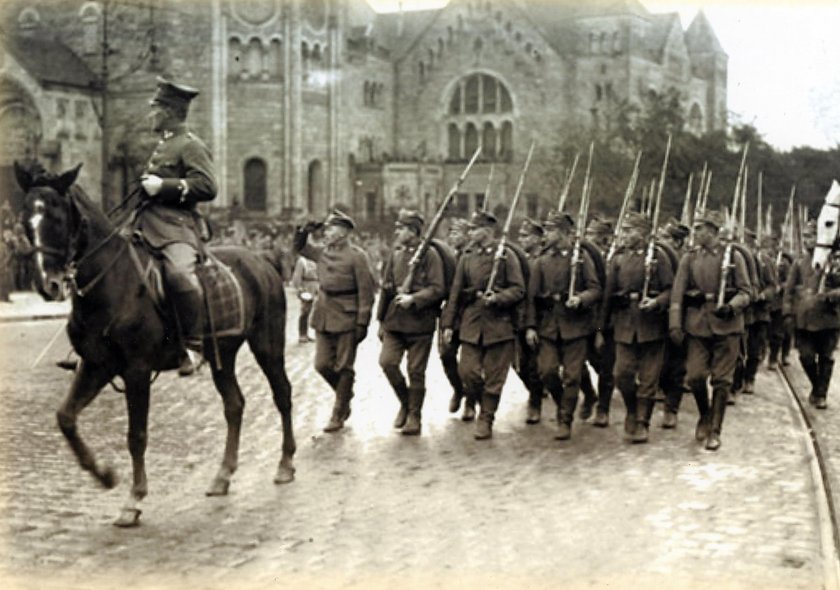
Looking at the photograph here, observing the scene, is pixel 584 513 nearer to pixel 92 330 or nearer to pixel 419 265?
pixel 92 330

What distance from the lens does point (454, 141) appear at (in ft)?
237

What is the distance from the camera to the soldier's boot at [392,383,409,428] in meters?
12.7

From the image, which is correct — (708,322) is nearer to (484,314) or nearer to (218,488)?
(484,314)

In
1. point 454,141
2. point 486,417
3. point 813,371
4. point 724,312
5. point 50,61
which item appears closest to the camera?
point 724,312

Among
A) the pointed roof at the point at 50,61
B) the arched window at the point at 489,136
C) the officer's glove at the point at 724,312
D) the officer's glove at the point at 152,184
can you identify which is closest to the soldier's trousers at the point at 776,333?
the officer's glove at the point at 724,312

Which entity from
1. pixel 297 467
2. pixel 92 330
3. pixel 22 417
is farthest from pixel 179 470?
pixel 22 417

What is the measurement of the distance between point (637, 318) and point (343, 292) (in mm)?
2842

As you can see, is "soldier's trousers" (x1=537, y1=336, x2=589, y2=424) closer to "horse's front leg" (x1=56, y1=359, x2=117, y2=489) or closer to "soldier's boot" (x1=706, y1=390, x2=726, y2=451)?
"soldier's boot" (x1=706, y1=390, x2=726, y2=451)

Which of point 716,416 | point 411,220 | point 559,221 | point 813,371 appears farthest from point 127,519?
point 813,371

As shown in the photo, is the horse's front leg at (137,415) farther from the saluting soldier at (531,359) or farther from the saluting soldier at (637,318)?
the saluting soldier at (531,359)

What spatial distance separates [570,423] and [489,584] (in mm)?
5342

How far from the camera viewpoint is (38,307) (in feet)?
91.0

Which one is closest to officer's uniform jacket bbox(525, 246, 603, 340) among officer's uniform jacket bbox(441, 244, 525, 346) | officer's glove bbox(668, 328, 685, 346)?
officer's uniform jacket bbox(441, 244, 525, 346)

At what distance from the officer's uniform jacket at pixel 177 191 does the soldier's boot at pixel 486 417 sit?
3831 mm
